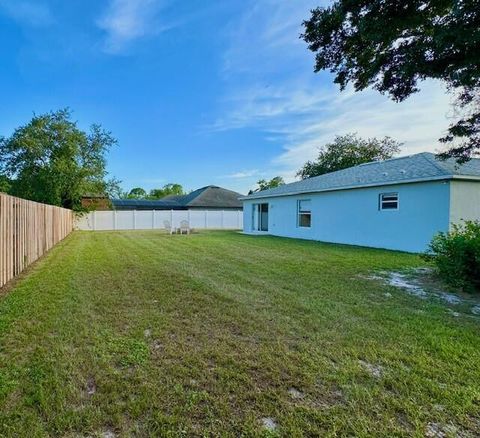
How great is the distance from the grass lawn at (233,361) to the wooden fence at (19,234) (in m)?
0.62

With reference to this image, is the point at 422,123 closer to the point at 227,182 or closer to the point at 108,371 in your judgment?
the point at 108,371

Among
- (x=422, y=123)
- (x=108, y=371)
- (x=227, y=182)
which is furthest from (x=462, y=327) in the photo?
(x=227, y=182)

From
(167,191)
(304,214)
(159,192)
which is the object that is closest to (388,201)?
(304,214)

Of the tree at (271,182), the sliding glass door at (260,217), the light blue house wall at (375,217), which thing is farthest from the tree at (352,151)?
the light blue house wall at (375,217)

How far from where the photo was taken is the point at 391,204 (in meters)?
12.1

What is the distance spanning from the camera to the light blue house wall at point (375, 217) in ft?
34.6

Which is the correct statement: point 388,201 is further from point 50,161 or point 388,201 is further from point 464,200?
point 50,161

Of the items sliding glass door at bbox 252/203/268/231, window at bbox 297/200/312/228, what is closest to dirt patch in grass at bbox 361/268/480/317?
window at bbox 297/200/312/228

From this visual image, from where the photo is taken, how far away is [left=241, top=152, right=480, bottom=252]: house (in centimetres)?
1033

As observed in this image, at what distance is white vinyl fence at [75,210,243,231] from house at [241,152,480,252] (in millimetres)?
11691

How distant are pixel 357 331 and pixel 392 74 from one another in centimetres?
492

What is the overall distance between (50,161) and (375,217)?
22501mm

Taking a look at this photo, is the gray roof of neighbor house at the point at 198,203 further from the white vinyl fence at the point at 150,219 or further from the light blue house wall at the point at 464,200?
the light blue house wall at the point at 464,200

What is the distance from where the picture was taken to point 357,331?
12.3ft
